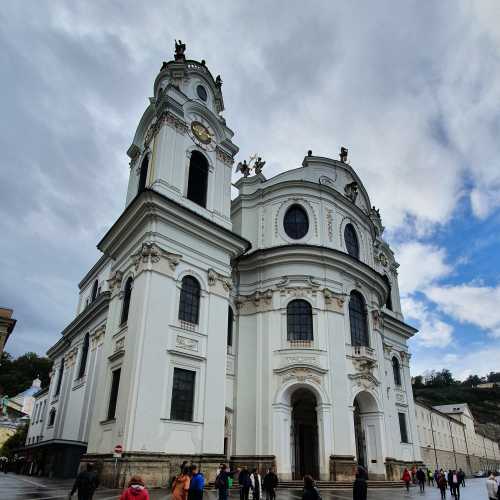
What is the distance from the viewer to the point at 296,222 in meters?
28.6

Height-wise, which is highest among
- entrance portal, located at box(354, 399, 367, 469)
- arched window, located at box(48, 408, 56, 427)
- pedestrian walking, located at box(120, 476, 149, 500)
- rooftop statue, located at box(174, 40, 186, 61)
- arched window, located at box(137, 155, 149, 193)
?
rooftop statue, located at box(174, 40, 186, 61)

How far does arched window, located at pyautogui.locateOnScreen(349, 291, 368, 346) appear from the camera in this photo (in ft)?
88.7

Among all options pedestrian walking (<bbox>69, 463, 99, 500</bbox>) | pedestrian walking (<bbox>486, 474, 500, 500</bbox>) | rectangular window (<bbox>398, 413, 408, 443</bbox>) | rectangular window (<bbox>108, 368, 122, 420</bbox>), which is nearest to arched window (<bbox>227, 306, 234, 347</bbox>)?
rectangular window (<bbox>108, 368, 122, 420</bbox>)

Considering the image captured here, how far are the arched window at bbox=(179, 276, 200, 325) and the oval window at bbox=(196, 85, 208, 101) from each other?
40.7 feet

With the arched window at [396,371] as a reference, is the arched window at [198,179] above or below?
above

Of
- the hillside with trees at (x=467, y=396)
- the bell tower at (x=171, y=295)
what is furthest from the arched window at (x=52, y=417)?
the hillside with trees at (x=467, y=396)

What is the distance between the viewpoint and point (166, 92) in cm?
2508

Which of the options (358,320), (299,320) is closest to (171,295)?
(299,320)

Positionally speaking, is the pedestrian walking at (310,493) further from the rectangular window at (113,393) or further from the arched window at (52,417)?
the arched window at (52,417)

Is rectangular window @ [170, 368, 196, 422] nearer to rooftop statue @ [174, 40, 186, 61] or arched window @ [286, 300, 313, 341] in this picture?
arched window @ [286, 300, 313, 341]

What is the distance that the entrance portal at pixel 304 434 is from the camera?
25.4 m

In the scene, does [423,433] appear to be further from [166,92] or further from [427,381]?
[427,381]

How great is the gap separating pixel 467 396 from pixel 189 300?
13418 cm

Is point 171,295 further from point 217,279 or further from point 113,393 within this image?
point 113,393
